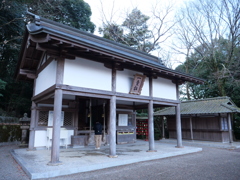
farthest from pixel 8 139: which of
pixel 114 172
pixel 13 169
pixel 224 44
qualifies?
pixel 224 44

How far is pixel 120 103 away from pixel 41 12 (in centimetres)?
1060

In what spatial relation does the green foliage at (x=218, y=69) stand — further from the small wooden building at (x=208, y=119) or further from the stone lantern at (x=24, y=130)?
the stone lantern at (x=24, y=130)

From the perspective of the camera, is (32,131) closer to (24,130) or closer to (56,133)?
(24,130)

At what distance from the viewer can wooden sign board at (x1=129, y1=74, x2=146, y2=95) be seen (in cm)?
768

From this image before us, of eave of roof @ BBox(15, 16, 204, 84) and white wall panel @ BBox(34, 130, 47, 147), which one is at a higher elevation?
eave of roof @ BBox(15, 16, 204, 84)

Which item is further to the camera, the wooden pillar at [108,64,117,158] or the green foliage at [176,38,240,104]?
the green foliage at [176,38,240,104]

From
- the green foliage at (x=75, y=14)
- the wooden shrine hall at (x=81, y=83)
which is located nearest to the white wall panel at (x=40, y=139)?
the wooden shrine hall at (x=81, y=83)

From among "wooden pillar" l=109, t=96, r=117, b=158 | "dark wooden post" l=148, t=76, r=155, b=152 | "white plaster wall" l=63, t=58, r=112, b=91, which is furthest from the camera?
"dark wooden post" l=148, t=76, r=155, b=152

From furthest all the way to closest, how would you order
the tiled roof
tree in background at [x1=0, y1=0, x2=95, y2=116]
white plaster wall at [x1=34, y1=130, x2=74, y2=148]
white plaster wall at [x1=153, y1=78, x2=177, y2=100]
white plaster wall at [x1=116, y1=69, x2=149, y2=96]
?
1. tree in background at [x1=0, y1=0, x2=95, y2=116]
2. the tiled roof
3. white plaster wall at [x1=153, y1=78, x2=177, y2=100]
4. white plaster wall at [x1=34, y1=130, x2=74, y2=148]
5. white plaster wall at [x1=116, y1=69, x2=149, y2=96]

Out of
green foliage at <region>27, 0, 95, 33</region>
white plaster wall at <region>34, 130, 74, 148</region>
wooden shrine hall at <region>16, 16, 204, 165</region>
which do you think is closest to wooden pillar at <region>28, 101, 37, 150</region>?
wooden shrine hall at <region>16, 16, 204, 165</region>

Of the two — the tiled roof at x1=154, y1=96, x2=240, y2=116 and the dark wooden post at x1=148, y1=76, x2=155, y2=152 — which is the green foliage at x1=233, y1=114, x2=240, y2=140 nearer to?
the tiled roof at x1=154, y1=96, x2=240, y2=116

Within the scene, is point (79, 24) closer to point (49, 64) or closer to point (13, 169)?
point (49, 64)

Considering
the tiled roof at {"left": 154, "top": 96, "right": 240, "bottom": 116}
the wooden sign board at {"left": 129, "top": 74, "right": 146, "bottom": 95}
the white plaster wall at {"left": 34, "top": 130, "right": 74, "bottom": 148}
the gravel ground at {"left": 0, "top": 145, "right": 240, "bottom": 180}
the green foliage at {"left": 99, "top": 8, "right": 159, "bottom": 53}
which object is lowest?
the gravel ground at {"left": 0, "top": 145, "right": 240, "bottom": 180}

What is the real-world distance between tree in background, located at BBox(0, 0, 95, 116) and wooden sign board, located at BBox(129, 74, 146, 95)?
8.91 metres
